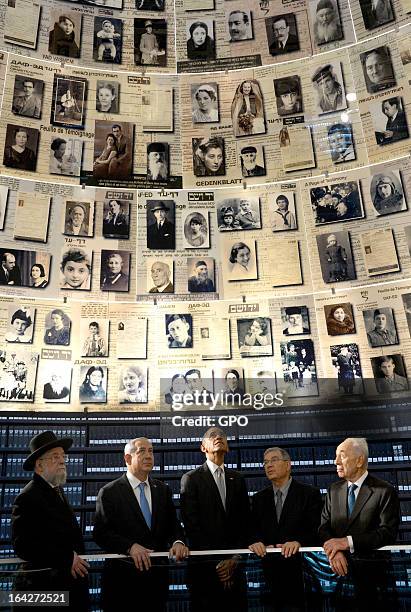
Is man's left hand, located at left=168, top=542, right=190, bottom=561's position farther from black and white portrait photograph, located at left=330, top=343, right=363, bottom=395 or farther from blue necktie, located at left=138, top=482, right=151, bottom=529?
black and white portrait photograph, located at left=330, top=343, right=363, bottom=395

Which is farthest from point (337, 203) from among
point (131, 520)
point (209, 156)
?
point (131, 520)

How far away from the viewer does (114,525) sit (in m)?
4.64

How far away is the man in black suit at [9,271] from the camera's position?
6.95m

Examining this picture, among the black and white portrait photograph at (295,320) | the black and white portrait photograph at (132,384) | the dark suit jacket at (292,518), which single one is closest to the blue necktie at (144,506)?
the dark suit jacket at (292,518)

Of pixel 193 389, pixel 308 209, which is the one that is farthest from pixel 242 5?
pixel 193 389

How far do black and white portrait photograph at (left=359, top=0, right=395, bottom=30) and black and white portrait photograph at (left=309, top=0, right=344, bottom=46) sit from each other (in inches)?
11.6

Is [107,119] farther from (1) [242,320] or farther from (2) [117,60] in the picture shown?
(1) [242,320]

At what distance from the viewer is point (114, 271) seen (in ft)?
24.3

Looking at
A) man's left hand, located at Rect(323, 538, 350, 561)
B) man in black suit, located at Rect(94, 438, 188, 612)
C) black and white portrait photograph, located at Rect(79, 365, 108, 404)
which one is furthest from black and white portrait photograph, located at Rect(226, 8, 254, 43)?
man's left hand, located at Rect(323, 538, 350, 561)

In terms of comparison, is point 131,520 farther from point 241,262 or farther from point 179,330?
point 241,262

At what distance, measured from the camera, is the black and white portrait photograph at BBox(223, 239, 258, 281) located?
748 cm

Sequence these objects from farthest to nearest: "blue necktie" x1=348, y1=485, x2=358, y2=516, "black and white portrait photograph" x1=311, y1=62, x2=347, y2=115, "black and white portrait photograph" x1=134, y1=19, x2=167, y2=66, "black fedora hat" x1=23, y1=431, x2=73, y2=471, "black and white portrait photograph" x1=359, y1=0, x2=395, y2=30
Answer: "black and white portrait photograph" x1=134, y1=19, x2=167, y2=66 < "black and white portrait photograph" x1=311, y1=62, x2=347, y2=115 < "black and white portrait photograph" x1=359, y1=0, x2=395, y2=30 < "blue necktie" x1=348, y1=485, x2=358, y2=516 < "black fedora hat" x1=23, y1=431, x2=73, y2=471

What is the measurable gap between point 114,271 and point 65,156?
56.3 inches

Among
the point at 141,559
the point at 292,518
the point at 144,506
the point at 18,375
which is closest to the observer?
the point at 141,559
